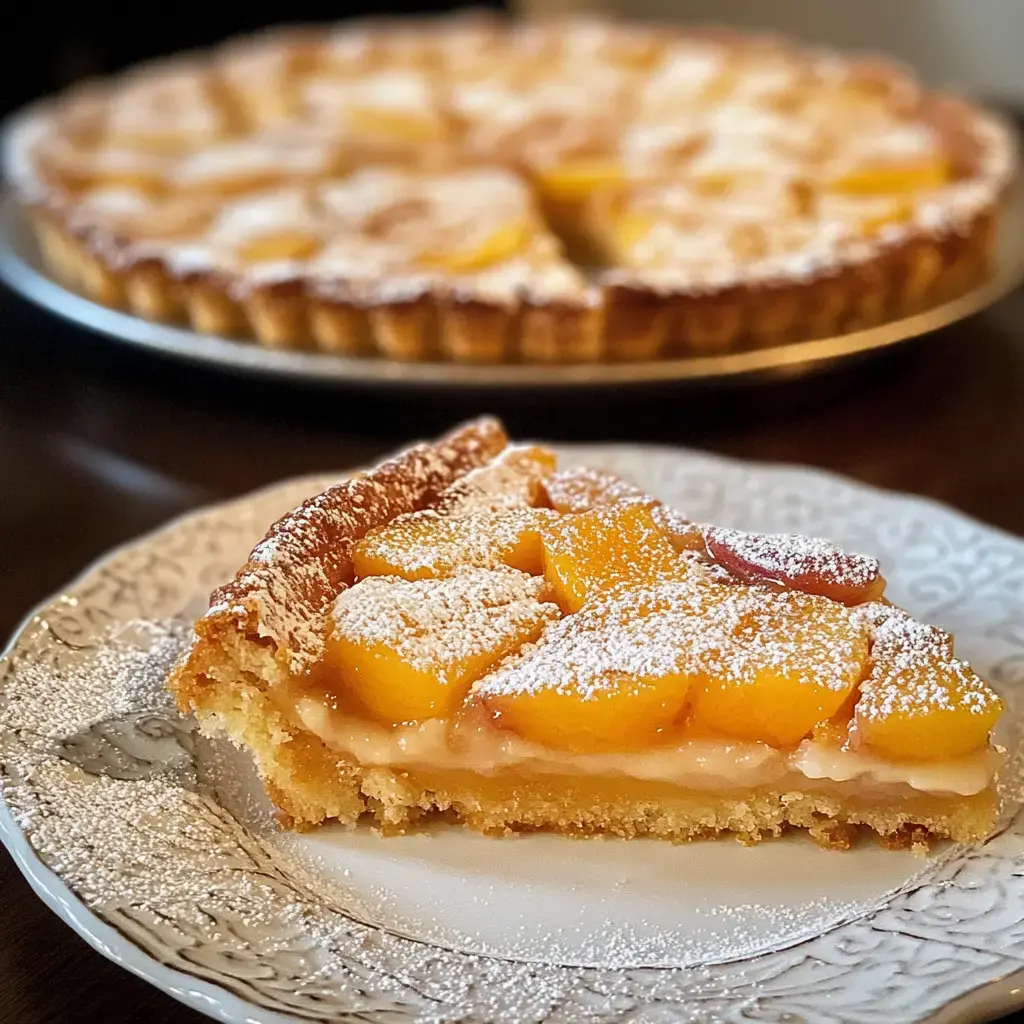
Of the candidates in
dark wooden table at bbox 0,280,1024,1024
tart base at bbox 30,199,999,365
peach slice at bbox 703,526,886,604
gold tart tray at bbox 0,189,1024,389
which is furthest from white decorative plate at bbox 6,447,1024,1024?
tart base at bbox 30,199,999,365

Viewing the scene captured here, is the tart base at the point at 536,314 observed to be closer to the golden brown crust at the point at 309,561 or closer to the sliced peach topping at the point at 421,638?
the golden brown crust at the point at 309,561

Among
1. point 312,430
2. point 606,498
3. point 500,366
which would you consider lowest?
point 312,430

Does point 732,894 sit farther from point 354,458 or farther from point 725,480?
point 354,458

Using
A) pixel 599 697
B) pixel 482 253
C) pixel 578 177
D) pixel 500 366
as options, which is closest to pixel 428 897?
pixel 599 697

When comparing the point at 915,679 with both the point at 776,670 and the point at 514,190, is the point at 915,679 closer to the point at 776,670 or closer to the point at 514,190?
the point at 776,670

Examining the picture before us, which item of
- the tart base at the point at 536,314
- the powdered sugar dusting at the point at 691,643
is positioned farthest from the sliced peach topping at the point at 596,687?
the tart base at the point at 536,314
